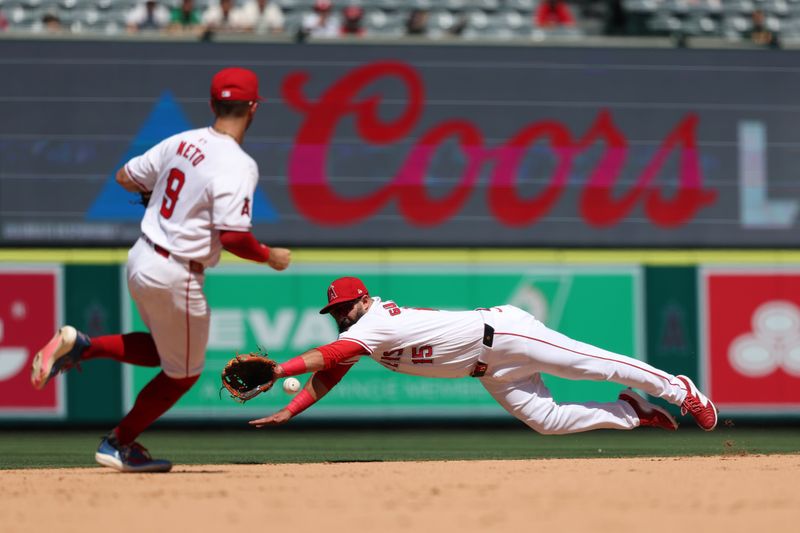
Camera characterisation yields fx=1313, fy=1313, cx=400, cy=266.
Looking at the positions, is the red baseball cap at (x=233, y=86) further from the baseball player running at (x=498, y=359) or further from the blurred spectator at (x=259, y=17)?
the blurred spectator at (x=259, y=17)

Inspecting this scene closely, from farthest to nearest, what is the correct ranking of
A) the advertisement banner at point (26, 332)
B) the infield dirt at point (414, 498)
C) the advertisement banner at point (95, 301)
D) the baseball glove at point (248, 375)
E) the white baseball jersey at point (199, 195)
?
1. the advertisement banner at point (95, 301)
2. the advertisement banner at point (26, 332)
3. the baseball glove at point (248, 375)
4. the white baseball jersey at point (199, 195)
5. the infield dirt at point (414, 498)

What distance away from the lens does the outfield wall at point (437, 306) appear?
35.3 feet

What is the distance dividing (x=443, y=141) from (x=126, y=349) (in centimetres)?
590

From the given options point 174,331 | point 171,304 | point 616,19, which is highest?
point 616,19

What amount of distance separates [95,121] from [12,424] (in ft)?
8.46

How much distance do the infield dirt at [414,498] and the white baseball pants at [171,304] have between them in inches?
22.5

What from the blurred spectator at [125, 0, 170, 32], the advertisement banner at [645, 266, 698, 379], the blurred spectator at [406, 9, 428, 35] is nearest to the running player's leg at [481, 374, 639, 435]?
the advertisement banner at [645, 266, 698, 379]

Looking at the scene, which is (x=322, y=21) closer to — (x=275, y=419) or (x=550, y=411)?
(x=550, y=411)

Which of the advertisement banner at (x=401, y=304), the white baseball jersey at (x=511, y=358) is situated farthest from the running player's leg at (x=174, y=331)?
the advertisement banner at (x=401, y=304)

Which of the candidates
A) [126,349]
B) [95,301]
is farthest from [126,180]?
[95,301]

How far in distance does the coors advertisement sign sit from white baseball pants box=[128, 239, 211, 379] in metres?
5.43

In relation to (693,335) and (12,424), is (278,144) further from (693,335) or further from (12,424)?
(693,335)

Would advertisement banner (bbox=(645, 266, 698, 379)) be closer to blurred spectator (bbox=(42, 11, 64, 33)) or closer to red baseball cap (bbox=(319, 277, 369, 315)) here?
red baseball cap (bbox=(319, 277, 369, 315))

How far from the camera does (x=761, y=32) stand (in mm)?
11867
